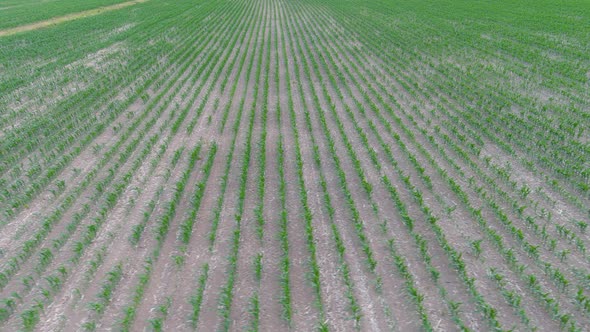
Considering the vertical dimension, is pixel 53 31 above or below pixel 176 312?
above

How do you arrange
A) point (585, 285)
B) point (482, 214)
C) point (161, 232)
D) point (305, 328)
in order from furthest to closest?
1. point (482, 214)
2. point (161, 232)
3. point (585, 285)
4. point (305, 328)

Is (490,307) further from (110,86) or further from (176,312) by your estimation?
(110,86)

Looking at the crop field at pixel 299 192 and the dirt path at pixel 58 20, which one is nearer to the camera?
the crop field at pixel 299 192

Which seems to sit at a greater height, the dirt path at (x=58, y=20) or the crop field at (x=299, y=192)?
the dirt path at (x=58, y=20)

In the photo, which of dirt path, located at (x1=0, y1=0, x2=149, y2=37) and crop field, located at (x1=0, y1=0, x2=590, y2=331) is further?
dirt path, located at (x1=0, y1=0, x2=149, y2=37)

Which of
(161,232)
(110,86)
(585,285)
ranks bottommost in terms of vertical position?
(585,285)

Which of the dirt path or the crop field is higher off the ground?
the dirt path

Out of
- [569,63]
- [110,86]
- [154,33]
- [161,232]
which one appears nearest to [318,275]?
[161,232]

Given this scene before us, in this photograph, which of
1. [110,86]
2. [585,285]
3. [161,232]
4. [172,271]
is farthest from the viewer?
[110,86]
